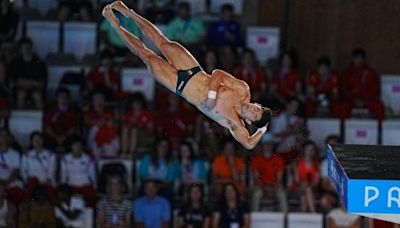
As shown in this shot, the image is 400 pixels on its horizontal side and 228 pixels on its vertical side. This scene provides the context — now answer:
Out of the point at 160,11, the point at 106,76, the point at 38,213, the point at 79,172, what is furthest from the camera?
the point at 160,11

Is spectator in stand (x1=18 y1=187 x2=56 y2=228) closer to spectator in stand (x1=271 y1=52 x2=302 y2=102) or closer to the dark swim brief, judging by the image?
spectator in stand (x1=271 y1=52 x2=302 y2=102)

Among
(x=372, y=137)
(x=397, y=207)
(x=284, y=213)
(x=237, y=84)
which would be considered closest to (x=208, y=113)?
(x=237, y=84)

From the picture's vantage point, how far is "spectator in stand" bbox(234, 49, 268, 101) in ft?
60.4

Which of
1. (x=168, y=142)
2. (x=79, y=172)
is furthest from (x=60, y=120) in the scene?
(x=168, y=142)

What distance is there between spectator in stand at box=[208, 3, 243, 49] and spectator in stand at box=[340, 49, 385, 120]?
1578 mm

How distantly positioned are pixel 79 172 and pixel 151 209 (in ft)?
3.45

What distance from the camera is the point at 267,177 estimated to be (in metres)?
17.3

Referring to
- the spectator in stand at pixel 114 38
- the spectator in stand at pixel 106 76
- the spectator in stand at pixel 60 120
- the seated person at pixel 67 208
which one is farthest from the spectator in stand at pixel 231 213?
the spectator in stand at pixel 114 38

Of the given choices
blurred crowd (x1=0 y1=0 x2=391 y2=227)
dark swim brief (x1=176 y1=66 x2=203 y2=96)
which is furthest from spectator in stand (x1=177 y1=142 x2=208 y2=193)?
dark swim brief (x1=176 y1=66 x2=203 y2=96)

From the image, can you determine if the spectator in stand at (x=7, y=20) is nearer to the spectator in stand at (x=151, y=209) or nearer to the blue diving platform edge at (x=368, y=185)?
the spectator in stand at (x=151, y=209)

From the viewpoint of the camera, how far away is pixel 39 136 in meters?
17.3

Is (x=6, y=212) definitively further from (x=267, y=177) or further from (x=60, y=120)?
(x=267, y=177)

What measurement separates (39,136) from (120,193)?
4.03 ft

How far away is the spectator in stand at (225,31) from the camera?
1923 centimetres
